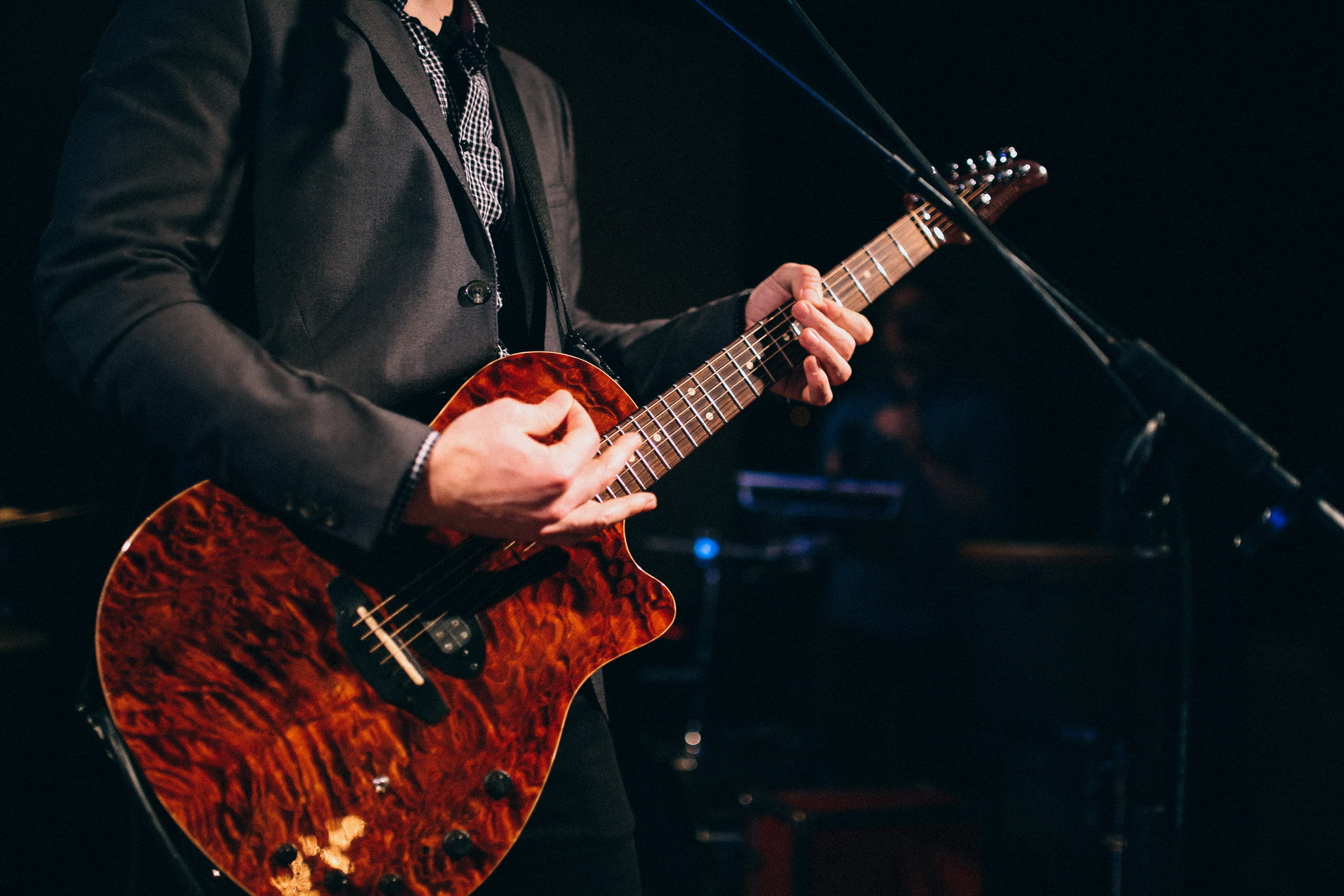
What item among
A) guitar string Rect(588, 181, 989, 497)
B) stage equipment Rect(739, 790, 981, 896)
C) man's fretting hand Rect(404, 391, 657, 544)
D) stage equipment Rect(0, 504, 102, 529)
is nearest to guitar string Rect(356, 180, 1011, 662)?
guitar string Rect(588, 181, 989, 497)

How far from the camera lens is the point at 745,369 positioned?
1.47 metres

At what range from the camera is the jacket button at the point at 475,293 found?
119 centimetres

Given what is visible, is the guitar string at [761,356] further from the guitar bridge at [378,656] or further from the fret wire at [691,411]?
the guitar bridge at [378,656]

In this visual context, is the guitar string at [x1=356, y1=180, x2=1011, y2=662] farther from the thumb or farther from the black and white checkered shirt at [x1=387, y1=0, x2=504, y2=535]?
the black and white checkered shirt at [x1=387, y1=0, x2=504, y2=535]

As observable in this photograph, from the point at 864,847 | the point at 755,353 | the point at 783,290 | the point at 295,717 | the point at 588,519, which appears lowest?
the point at 864,847

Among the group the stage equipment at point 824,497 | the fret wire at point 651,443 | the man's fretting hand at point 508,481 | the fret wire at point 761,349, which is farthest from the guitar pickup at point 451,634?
the stage equipment at point 824,497

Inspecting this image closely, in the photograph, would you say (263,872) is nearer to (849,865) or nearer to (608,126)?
(849,865)

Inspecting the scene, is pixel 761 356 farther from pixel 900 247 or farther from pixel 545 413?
pixel 545 413

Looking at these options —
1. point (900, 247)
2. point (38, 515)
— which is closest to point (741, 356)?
point (900, 247)

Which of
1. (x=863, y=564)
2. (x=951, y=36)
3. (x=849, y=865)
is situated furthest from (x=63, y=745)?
(x=951, y=36)

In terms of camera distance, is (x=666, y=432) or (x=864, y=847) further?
(x=864, y=847)

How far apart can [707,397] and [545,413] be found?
1.28 ft

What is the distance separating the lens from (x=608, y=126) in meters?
4.94

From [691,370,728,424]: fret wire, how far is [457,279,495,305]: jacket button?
0.37 m
